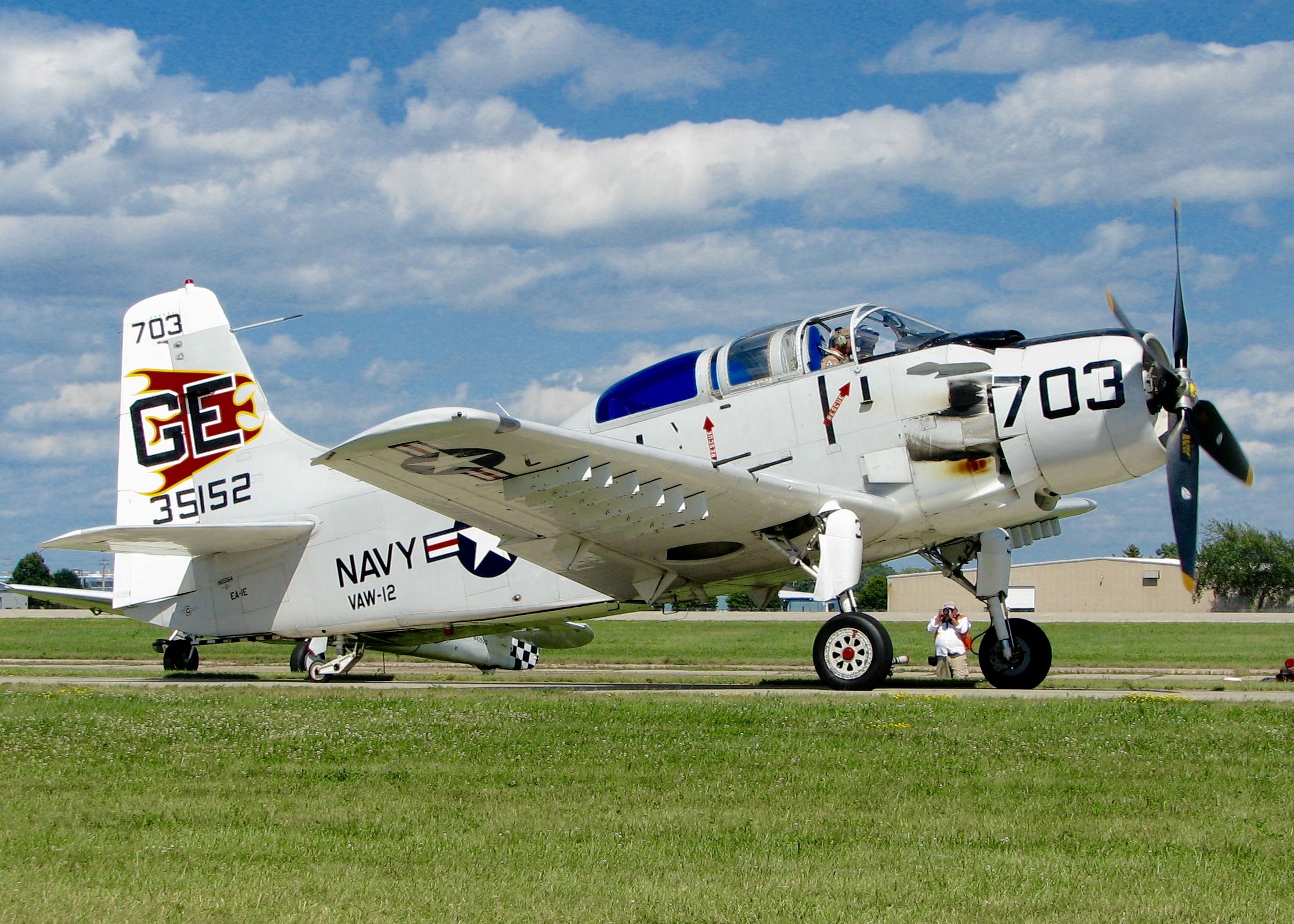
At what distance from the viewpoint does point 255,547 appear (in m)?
18.0

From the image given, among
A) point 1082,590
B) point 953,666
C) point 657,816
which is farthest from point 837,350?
point 1082,590

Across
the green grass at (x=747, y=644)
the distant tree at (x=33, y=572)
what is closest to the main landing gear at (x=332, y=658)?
the green grass at (x=747, y=644)

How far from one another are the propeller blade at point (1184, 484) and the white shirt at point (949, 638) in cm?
722

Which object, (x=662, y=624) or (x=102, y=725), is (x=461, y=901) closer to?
(x=102, y=725)

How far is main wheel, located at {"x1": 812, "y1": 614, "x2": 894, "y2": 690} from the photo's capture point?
13133 mm

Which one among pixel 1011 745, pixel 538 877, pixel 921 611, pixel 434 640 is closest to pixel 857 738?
pixel 1011 745

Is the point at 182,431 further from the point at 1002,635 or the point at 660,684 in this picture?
the point at 1002,635

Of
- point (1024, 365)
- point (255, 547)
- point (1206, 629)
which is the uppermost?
point (1024, 365)

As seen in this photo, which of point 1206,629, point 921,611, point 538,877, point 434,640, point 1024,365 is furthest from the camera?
A: point 921,611

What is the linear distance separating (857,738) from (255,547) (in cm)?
1148

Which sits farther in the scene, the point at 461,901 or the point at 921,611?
the point at 921,611

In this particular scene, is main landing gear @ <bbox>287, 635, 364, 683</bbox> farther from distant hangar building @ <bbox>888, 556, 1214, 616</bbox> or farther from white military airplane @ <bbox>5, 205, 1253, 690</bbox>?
distant hangar building @ <bbox>888, 556, 1214, 616</bbox>

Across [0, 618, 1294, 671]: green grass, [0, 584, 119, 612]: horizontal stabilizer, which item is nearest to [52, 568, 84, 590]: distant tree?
[0, 618, 1294, 671]: green grass

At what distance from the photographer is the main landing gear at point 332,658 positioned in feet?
58.6
